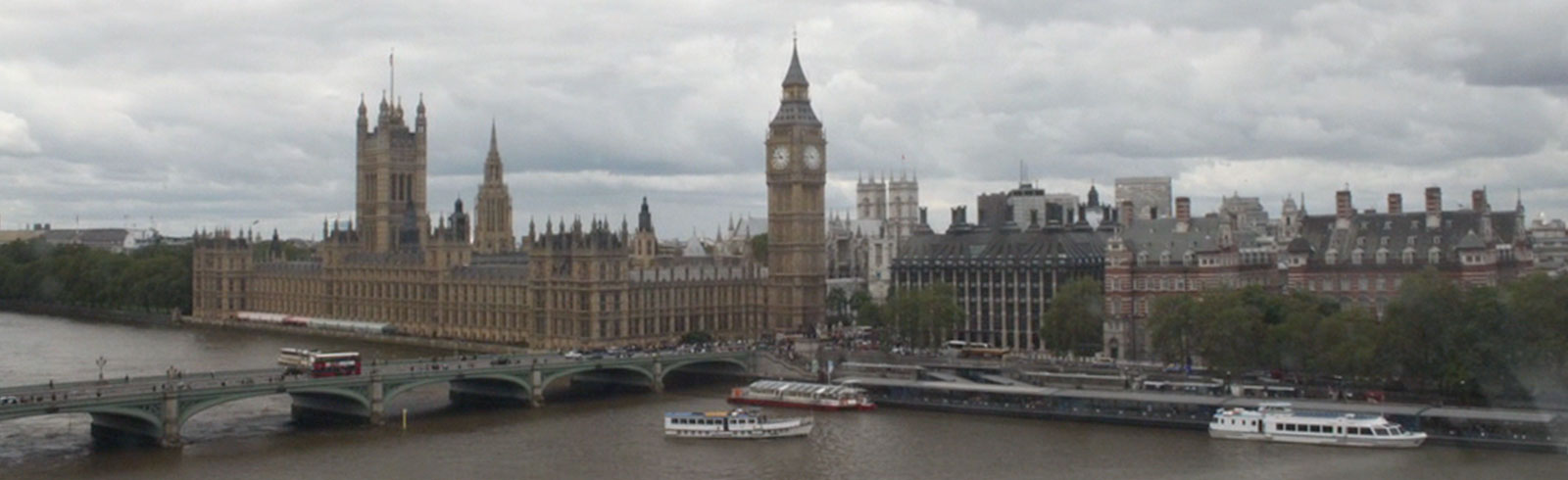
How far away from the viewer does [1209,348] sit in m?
76.9

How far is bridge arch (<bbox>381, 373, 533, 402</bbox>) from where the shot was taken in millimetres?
72250

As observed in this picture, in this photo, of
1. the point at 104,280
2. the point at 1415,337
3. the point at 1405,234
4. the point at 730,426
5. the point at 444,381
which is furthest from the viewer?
the point at 104,280

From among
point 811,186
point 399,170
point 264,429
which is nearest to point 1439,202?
point 811,186

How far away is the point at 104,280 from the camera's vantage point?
162 meters

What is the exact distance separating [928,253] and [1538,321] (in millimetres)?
49482

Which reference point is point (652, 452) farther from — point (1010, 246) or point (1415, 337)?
point (1010, 246)

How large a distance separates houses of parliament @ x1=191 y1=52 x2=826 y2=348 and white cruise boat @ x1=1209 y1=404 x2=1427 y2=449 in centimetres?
4901

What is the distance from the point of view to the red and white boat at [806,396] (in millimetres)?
76688

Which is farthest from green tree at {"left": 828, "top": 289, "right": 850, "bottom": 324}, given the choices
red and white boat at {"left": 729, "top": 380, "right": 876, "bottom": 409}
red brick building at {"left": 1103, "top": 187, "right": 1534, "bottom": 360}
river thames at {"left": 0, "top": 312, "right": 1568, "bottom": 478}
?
river thames at {"left": 0, "top": 312, "right": 1568, "bottom": 478}

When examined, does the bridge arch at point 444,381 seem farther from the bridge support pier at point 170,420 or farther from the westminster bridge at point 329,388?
the bridge support pier at point 170,420

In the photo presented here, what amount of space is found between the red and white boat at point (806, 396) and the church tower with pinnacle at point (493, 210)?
89.9 meters

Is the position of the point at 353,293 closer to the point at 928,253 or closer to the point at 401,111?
the point at 401,111

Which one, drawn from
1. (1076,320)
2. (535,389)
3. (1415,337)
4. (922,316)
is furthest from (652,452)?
(922,316)

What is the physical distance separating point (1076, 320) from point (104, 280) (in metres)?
110
